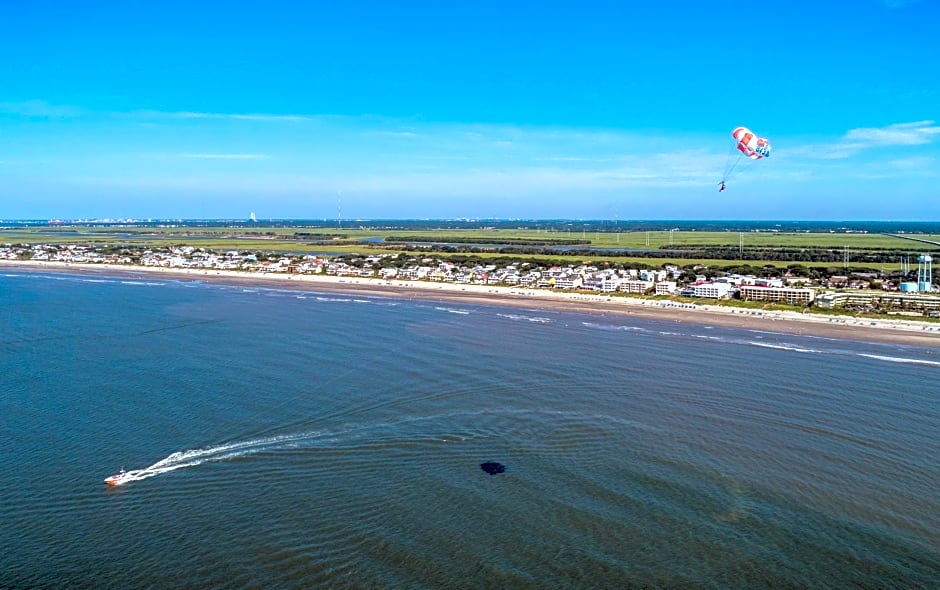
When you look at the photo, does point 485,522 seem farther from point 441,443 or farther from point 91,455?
point 91,455

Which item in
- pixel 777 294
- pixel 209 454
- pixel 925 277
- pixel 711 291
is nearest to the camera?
pixel 209 454

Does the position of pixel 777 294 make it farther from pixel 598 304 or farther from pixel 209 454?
pixel 209 454

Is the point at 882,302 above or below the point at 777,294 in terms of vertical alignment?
below

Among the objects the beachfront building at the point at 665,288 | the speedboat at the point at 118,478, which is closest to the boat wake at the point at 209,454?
the speedboat at the point at 118,478

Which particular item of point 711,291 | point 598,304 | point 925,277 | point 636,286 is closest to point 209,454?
point 598,304

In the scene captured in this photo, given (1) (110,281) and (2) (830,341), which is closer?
(2) (830,341)

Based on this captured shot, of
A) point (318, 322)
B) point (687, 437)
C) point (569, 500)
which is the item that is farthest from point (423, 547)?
point (318, 322)

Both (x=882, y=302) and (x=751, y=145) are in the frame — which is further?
(x=882, y=302)
